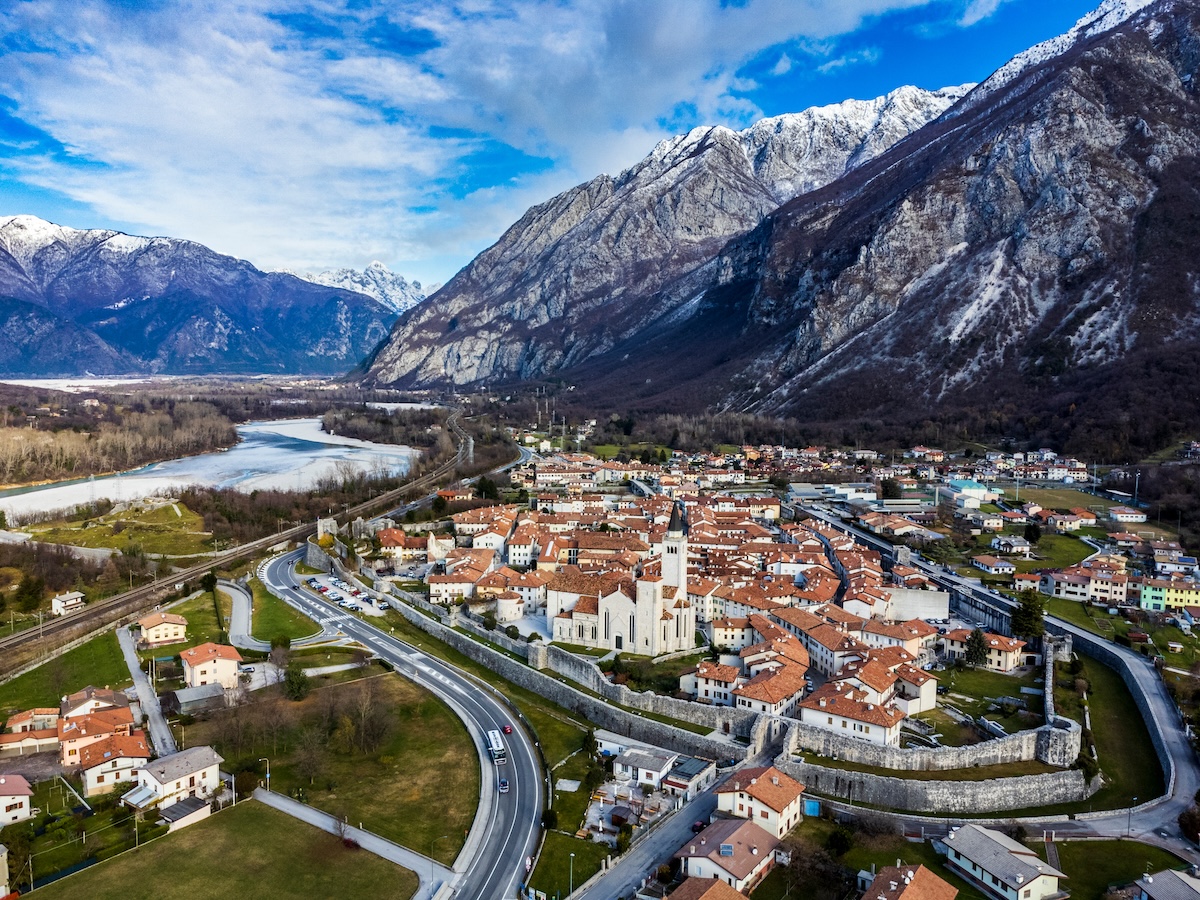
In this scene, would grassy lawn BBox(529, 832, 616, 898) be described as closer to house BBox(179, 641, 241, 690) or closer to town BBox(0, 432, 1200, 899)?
town BBox(0, 432, 1200, 899)

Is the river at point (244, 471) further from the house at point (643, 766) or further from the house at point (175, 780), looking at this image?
the house at point (643, 766)

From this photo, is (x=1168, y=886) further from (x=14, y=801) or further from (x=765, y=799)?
(x=14, y=801)

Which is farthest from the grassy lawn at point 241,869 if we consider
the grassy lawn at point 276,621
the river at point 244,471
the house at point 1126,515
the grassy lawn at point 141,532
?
the river at point 244,471

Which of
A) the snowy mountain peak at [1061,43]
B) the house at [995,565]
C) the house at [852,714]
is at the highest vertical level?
the snowy mountain peak at [1061,43]

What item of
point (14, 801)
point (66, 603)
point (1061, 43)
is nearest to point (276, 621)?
point (66, 603)

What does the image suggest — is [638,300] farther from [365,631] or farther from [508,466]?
[365,631]

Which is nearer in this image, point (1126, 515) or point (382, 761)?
point (382, 761)
